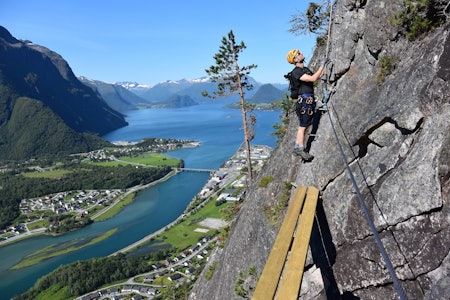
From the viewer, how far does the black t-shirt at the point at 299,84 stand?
24.7 ft

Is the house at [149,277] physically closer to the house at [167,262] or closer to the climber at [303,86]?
the house at [167,262]

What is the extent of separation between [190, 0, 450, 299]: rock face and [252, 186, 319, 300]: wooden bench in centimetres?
105

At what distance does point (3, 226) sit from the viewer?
82562 mm

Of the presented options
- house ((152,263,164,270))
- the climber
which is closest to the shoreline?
house ((152,263,164,270))

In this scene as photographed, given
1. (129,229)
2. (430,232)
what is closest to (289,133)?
(430,232)

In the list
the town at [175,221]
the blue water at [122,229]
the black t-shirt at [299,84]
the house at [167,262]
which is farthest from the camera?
the blue water at [122,229]

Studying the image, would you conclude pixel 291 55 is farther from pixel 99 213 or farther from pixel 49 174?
pixel 49 174

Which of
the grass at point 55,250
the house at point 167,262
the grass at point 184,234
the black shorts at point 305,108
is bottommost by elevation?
the grass at point 55,250

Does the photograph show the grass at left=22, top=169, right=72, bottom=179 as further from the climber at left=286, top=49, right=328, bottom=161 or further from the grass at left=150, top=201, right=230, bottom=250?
the climber at left=286, top=49, right=328, bottom=161

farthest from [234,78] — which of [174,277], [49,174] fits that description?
[49,174]

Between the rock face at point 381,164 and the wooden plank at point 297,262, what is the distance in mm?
1077

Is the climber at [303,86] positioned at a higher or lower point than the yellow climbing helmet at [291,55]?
lower

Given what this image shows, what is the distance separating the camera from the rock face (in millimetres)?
3916

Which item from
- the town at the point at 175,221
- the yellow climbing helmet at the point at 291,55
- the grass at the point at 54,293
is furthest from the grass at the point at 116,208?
the yellow climbing helmet at the point at 291,55
